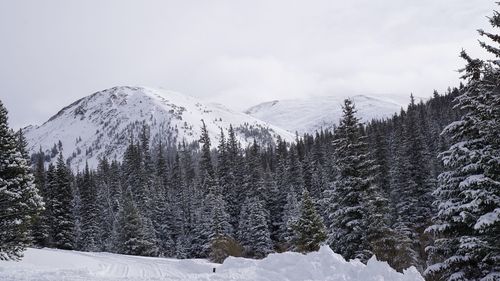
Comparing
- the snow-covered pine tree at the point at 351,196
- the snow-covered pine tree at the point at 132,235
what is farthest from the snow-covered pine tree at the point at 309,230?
the snow-covered pine tree at the point at 132,235

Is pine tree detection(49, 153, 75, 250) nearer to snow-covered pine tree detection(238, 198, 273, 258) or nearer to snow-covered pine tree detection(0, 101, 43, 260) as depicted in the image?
snow-covered pine tree detection(238, 198, 273, 258)

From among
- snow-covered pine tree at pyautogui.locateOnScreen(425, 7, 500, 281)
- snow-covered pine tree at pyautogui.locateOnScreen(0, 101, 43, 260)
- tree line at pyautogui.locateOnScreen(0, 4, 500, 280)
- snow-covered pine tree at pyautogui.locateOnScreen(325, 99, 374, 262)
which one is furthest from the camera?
snow-covered pine tree at pyautogui.locateOnScreen(325, 99, 374, 262)

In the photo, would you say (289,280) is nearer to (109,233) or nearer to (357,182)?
(357,182)

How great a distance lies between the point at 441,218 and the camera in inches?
706

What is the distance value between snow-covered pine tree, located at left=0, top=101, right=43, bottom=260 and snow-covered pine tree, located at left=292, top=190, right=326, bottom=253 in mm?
17330

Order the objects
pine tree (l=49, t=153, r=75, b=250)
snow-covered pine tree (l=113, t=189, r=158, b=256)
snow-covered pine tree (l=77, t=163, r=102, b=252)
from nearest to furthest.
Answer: pine tree (l=49, t=153, r=75, b=250) < snow-covered pine tree (l=113, t=189, r=158, b=256) < snow-covered pine tree (l=77, t=163, r=102, b=252)

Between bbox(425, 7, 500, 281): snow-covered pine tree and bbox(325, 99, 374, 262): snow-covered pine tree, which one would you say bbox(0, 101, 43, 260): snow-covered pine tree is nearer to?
bbox(325, 99, 374, 262): snow-covered pine tree

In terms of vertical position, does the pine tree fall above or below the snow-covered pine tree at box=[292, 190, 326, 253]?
above

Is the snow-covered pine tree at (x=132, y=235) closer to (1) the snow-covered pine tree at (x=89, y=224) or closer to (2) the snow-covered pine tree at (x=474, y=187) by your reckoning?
(1) the snow-covered pine tree at (x=89, y=224)

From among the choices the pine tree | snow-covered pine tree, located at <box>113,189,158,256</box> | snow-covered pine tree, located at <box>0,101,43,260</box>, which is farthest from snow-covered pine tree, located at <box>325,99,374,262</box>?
the pine tree

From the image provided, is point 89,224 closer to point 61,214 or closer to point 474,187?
point 61,214

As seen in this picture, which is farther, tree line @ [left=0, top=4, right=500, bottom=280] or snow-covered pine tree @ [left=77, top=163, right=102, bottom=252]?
snow-covered pine tree @ [left=77, top=163, right=102, bottom=252]

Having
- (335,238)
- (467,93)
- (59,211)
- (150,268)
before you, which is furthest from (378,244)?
(59,211)

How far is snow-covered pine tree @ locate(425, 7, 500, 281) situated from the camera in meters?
16.0
